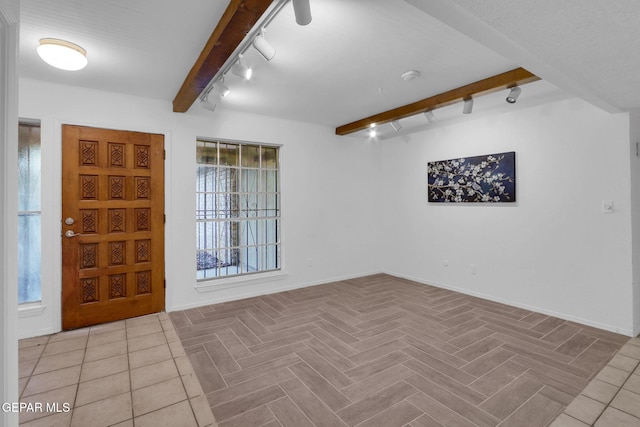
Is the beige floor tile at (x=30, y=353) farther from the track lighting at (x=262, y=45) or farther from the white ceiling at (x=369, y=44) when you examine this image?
the track lighting at (x=262, y=45)

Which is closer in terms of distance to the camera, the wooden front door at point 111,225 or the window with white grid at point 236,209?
the wooden front door at point 111,225

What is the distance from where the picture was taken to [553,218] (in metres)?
3.37

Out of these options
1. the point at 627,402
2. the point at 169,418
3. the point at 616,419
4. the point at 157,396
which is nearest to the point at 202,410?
the point at 169,418

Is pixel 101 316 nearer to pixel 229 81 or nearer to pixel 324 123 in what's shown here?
pixel 229 81

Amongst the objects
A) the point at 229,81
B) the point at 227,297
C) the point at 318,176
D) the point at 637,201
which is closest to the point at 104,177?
the point at 229,81

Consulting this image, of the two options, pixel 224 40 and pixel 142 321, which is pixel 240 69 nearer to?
pixel 224 40

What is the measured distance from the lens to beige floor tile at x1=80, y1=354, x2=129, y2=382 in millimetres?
2275

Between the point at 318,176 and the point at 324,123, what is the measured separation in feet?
2.72

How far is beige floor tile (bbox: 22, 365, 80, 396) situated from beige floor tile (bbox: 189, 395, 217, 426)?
0.98m

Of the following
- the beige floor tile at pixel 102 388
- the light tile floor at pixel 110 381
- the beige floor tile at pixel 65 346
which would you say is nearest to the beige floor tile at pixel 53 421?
the light tile floor at pixel 110 381

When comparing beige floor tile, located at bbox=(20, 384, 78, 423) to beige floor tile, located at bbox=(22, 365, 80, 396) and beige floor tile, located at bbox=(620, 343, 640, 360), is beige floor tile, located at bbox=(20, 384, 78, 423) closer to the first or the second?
beige floor tile, located at bbox=(22, 365, 80, 396)

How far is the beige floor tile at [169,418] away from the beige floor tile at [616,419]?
2414mm

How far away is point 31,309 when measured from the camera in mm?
2924

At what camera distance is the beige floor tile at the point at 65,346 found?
264 centimetres
